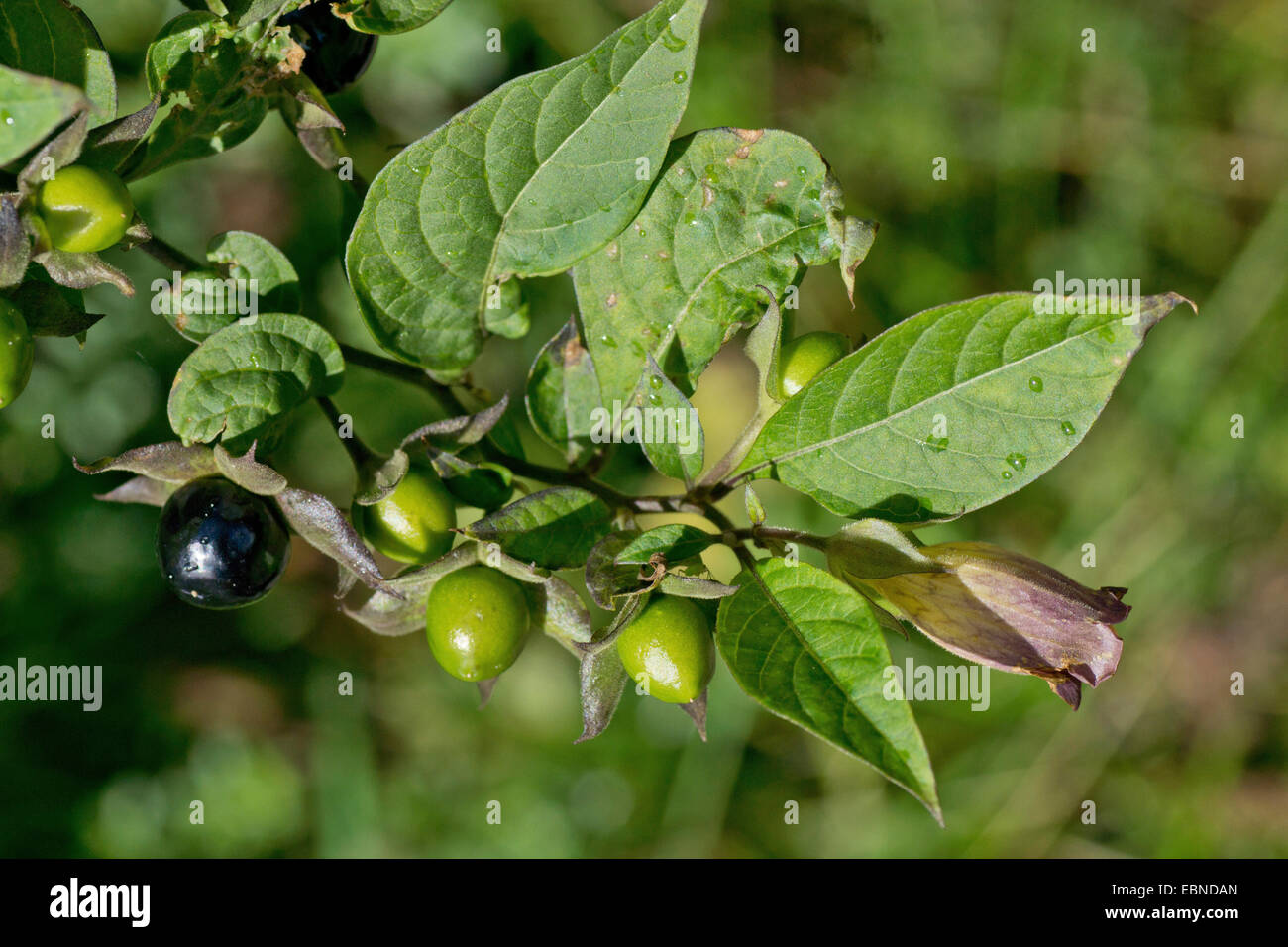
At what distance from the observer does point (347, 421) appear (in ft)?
6.10

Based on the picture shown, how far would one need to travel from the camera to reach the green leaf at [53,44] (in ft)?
4.82

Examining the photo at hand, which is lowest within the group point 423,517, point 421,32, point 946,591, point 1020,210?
point 946,591

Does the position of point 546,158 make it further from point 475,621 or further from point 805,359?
point 475,621

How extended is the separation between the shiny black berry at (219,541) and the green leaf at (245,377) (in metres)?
0.11

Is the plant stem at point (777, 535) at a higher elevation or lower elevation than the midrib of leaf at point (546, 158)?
lower

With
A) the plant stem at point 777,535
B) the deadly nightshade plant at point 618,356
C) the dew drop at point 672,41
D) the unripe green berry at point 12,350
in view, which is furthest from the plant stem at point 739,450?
the unripe green berry at point 12,350

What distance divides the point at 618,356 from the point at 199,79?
0.86m

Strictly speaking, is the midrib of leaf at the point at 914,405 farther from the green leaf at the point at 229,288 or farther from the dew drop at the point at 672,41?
the green leaf at the point at 229,288

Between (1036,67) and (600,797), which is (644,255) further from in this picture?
(1036,67)

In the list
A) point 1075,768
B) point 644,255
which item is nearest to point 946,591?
point 644,255

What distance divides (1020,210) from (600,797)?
3316 mm

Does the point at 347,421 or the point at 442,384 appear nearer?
the point at 347,421

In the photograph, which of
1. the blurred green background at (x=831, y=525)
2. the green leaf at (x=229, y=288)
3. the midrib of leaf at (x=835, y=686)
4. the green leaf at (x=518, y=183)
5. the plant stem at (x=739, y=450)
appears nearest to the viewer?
the midrib of leaf at (x=835, y=686)

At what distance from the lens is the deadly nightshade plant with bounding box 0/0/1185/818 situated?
4.90 ft
